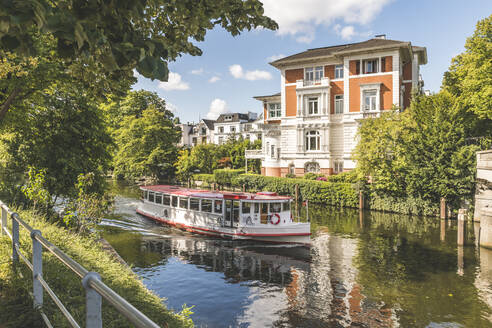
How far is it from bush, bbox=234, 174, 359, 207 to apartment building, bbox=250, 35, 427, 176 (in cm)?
493

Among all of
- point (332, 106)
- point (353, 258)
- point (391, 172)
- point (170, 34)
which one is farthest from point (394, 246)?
point (332, 106)

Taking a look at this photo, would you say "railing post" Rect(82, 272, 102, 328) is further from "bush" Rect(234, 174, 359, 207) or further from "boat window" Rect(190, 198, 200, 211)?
"bush" Rect(234, 174, 359, 207)

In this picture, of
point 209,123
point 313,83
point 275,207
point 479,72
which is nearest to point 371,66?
point 313,83

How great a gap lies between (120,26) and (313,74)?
1614 inches

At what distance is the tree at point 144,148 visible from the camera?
52.8 m

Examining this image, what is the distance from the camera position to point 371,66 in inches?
1522

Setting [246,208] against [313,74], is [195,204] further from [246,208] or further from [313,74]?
[313,74]

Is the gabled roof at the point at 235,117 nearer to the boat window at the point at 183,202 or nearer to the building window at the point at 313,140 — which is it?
the building window at the point at 313,140

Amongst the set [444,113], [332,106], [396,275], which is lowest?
[396,275]

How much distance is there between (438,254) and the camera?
18.0m

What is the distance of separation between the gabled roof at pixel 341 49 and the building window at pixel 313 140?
920cm

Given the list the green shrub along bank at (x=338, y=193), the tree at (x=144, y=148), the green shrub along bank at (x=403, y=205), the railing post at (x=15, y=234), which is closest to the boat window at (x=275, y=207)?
the green shrub along bank at (x=338, y=193)

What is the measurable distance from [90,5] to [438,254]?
65.1 ft

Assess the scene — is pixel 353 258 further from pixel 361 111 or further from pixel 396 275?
pixel 361 111
